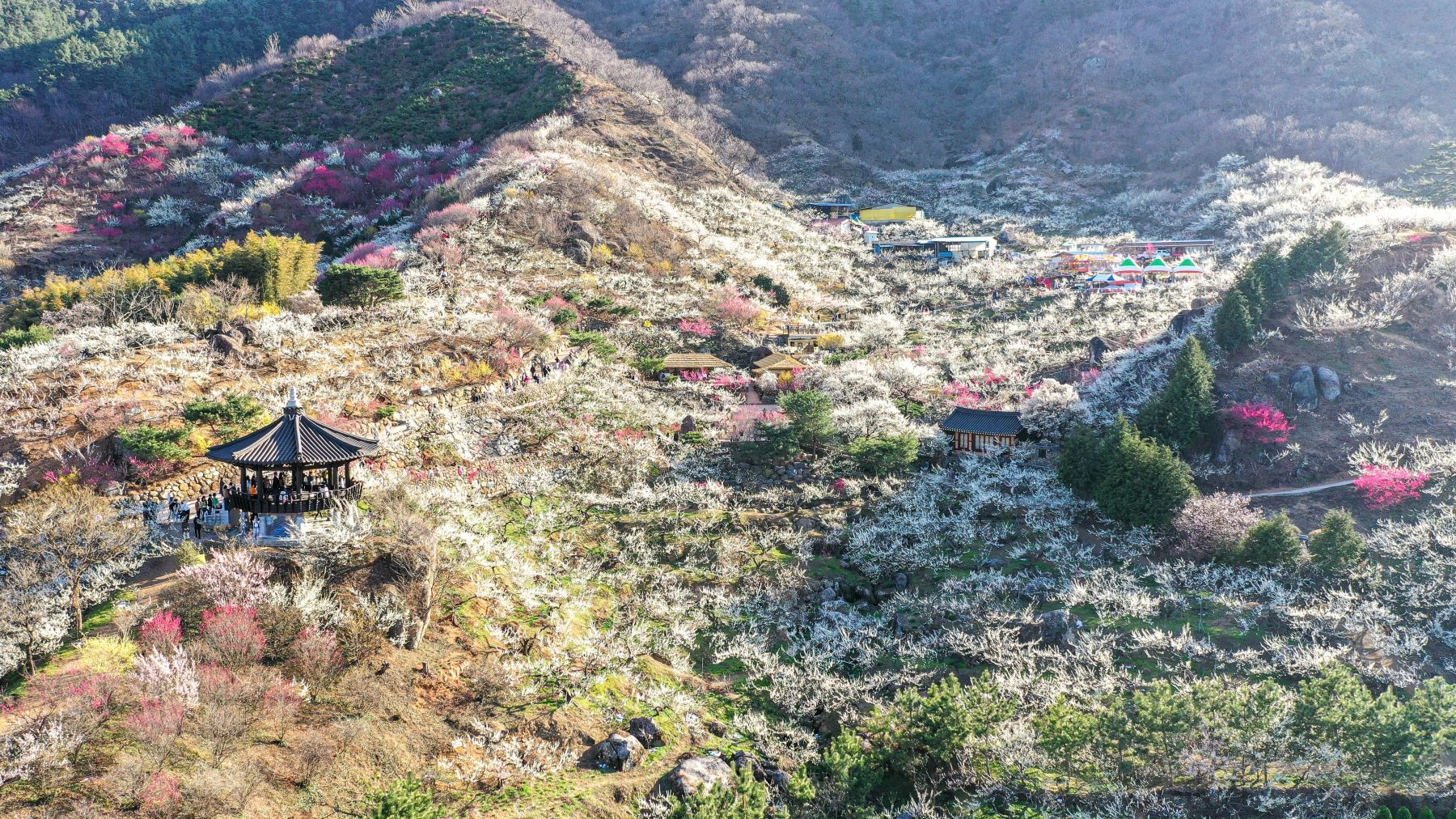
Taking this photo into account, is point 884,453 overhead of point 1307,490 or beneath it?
overhead

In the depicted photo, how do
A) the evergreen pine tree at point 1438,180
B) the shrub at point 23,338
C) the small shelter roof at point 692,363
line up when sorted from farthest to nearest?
the evergreen pine tree at point 1438,180, the small shelter roof at point 692,363, the shrub at point 23,338

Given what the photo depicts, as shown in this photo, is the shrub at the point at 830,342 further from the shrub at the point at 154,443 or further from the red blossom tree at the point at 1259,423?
the shrub at the point at 154,443

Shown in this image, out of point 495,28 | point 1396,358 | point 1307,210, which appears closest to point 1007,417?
point 1396,358

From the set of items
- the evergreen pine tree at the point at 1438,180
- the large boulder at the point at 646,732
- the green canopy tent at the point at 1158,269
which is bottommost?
the large boulder at the point at 646,732

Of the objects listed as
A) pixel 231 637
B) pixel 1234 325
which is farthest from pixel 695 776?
pixel 1234 325

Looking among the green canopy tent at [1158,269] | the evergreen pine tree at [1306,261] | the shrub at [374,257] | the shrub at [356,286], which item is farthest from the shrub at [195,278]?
the green canopy tent at [1158,269]

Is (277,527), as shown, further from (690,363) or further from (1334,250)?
(1334,250)

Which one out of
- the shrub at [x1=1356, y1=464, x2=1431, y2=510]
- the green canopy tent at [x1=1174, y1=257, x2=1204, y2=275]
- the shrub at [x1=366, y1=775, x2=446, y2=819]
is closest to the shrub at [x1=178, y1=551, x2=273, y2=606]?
the shrub at [x1=366, y1=775, x2=446, y2=819]

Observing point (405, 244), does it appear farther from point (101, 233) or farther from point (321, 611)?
point (321, 611)
